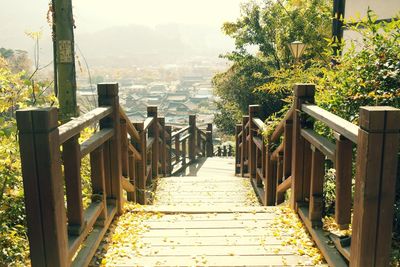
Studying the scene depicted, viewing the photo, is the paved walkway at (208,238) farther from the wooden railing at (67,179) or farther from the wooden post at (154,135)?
the wooden post at (154,135)

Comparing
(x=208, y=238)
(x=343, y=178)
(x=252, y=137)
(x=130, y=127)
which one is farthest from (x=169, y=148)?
(x=343, y=178)

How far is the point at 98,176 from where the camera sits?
3262 mm

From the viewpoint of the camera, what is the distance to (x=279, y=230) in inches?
139

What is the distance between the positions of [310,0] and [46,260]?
590 inches

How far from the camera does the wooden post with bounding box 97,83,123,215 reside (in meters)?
3.70

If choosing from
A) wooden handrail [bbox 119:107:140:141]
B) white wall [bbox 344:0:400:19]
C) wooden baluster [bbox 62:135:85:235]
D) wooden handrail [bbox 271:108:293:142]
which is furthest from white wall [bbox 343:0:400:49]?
wooden baluster [bbox 62:135:85:235]

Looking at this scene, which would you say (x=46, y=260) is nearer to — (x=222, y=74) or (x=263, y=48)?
(x=263, y=48)

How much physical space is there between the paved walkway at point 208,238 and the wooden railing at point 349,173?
21 cm

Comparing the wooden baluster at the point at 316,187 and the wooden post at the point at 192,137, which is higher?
the wooden baluster at the point at 316,187

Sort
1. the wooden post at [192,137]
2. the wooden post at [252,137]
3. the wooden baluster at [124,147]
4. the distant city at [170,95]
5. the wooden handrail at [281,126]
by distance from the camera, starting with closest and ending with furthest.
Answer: the wooden handrail at [281,126]
the wooden baluster at [124,147]
the wooden post at [252,137]
the wooden post at [192,137]
the distant city at [170,95]

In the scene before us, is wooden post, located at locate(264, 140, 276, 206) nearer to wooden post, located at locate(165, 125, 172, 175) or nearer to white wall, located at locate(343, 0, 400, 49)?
white wall, located at locate(343, 0, 400, 49)

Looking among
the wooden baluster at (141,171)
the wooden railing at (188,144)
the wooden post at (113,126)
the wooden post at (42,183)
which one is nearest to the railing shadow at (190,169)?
the wooden railing at (188,144)

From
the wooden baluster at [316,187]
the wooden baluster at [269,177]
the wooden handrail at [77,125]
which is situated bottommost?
the wooden baluster at [269,177]

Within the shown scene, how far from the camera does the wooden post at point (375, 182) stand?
2.02 metres
